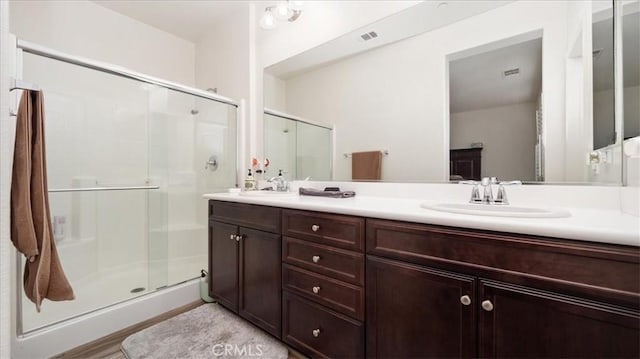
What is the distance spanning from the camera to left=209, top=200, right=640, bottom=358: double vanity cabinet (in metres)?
0.65

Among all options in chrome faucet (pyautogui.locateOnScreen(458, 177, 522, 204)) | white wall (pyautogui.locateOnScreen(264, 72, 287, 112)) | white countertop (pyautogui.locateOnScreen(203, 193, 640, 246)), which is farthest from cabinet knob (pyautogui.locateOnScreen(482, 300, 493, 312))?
white wall (pyautogui.locateOnScreen(264, 72, 287, 112))

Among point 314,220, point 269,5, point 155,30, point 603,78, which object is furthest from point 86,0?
point 603,78

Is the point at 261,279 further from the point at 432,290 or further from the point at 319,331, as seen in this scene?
the point at 432,290

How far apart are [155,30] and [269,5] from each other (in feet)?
4.37

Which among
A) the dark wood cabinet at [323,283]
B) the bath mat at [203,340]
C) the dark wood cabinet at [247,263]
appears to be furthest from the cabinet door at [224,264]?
the dark wood cabinet at [323,283]

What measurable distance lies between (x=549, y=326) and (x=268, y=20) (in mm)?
2439

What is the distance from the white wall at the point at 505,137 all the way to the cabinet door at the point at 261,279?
1.16 m

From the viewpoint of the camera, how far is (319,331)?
119cm

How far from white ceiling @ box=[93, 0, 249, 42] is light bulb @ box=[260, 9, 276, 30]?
0.35 meters

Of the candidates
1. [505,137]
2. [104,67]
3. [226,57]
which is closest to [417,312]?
[505,137]

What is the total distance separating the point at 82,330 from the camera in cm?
148

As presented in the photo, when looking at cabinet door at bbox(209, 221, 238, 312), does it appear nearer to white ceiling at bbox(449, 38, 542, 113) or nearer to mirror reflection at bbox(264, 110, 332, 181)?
mirror reflection at bbox(264, 110, 332, 181)

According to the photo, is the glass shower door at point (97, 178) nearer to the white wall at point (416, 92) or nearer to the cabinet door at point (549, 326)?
the white wall at point (416, 92)

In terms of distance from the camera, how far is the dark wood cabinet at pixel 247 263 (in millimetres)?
1381
